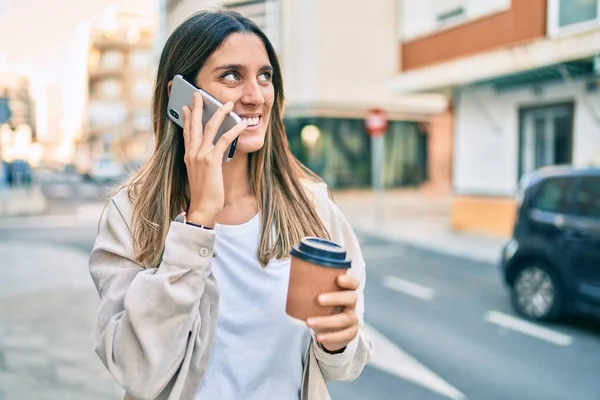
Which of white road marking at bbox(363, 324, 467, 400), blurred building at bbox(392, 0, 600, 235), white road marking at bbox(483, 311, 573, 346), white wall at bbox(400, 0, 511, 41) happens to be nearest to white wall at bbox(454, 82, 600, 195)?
blurred building at bbox(392, 0, 600, 235)

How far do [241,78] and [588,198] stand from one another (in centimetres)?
541

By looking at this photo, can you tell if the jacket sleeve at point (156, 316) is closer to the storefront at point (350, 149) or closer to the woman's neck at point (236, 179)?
the woman's neck at point (236, 179)

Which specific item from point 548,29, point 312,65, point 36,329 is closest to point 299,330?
point 36,329

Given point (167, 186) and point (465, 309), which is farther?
point (465, 309)

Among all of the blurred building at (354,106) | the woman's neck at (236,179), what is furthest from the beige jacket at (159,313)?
the blurred building at (354,106)

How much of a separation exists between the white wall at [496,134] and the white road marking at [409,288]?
15.6 feet

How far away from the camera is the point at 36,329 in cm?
512

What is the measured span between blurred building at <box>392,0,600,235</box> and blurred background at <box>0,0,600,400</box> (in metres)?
0.04

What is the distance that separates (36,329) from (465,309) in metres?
4.52

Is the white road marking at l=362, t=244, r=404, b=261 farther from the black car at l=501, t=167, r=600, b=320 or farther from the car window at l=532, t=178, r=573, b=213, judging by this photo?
the car window at l=532, t=178, r=573, b=213

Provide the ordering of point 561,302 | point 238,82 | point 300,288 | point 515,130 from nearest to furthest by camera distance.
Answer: point 300,288 < point 238,82 < point 561,302 < point 515,130

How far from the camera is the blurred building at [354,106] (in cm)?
1884

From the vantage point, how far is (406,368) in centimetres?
452

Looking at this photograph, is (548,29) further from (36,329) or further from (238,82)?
(238,82)
